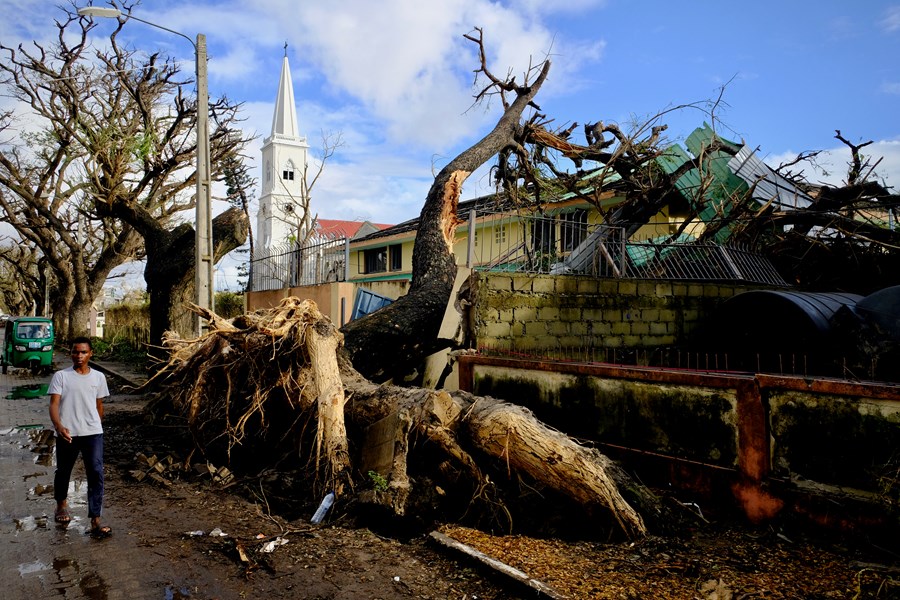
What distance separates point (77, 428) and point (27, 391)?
464 inches

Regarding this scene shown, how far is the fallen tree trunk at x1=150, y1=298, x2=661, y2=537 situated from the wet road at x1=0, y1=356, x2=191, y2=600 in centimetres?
153

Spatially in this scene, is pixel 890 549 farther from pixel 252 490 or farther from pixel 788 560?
pixel 252 490

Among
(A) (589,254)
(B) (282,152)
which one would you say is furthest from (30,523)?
(B) (282,152)

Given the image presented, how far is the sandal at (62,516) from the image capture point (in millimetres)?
5383

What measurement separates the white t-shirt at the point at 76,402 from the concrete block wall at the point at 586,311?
15.6 ft

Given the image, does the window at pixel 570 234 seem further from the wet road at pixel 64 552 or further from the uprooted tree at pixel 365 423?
the wet road at pixel 64 552

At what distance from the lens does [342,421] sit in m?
6.17

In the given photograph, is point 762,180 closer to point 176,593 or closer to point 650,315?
point 650,315

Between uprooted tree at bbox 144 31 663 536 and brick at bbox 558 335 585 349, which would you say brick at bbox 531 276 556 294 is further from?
uprooted tree at bbox 144 31 663 536

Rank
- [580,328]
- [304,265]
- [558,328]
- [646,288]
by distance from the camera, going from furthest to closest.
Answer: [304,265], [646,288], [580,328], [558,328]

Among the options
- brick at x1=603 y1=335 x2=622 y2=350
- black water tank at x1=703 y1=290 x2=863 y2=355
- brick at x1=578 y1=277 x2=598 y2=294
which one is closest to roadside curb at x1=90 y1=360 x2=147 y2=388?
brick at x1=578 y1=277 x2=598 y2=294

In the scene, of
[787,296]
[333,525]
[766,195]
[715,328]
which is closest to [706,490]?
[333,525]

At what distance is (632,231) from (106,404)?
1093 cm

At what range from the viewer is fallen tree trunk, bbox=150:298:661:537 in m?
5.21
